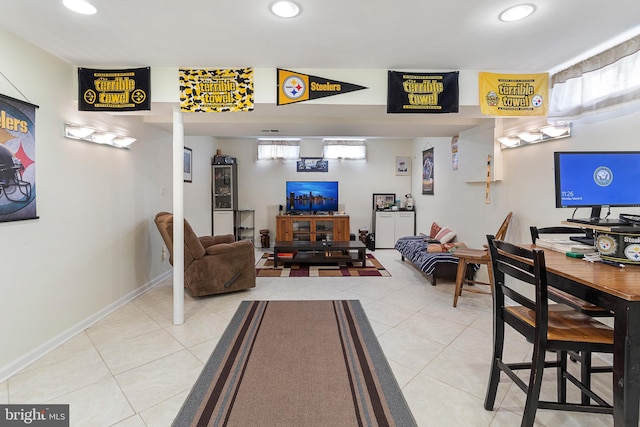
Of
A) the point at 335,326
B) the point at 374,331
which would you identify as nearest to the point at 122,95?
the point at 335,326

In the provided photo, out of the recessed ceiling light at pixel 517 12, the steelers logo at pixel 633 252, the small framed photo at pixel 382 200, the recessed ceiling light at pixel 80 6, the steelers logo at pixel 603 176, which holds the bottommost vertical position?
the steelers logo at pixel 633 252

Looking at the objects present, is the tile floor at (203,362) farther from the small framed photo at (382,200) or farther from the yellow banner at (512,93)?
the small framed photo at (382,200)

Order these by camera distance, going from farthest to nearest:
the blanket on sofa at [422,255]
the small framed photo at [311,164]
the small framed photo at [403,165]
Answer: the small framed photo at [403,165], the small framed photo at [311,164], the blanket on sofa at [422,255]

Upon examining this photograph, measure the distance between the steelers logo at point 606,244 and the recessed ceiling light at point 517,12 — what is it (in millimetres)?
1366

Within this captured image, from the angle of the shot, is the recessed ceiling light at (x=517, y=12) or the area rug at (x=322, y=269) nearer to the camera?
the recessed ceiling light at (x=517, y=12)

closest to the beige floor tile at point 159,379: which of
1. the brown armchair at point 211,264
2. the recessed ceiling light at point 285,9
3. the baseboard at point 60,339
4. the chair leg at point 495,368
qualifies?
the baseboard at point 60,339

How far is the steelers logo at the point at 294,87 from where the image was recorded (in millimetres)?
2650

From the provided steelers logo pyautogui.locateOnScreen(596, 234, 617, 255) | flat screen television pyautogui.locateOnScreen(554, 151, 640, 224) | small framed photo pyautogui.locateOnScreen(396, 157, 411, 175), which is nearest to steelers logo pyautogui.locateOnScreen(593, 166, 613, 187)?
flat screen television pyautogui.locateOnScreen(554, 151, 640, 224)

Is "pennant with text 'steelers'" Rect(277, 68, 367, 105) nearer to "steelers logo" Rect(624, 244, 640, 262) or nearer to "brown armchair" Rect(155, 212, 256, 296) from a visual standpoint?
"brown armchair" Rect(155, 212, 256, 296)

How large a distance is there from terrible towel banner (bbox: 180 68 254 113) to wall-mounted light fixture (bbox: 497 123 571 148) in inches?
106

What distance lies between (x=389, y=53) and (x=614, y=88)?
1620mm

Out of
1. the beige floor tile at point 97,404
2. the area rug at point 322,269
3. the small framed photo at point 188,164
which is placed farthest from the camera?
the small framed photo at point 188,164

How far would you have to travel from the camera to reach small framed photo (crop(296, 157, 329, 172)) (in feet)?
22.3

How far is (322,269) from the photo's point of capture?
4887mm
